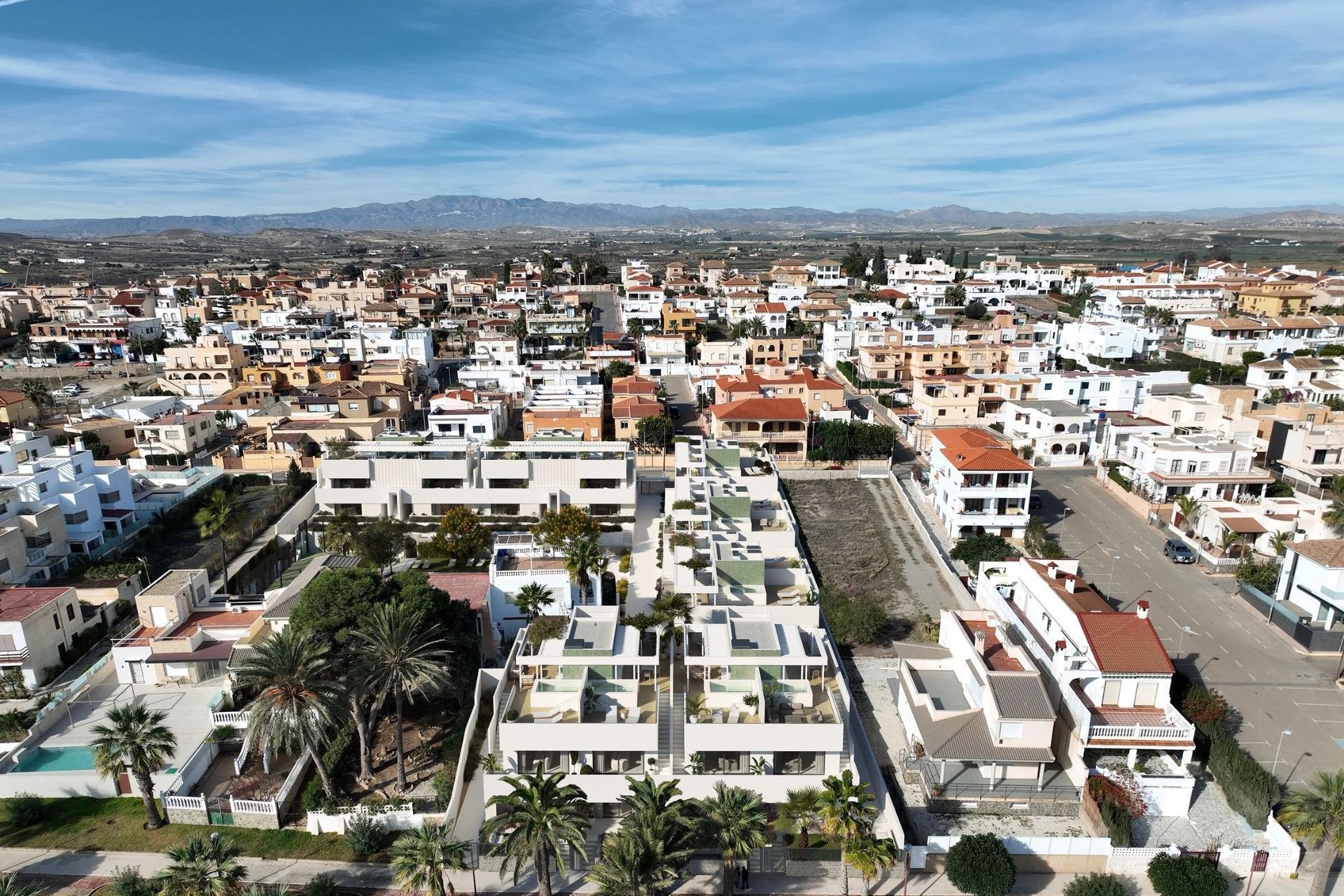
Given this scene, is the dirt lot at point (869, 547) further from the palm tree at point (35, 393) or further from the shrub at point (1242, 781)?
the palm tree at point (35, 393)

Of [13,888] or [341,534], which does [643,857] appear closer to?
[13,888]

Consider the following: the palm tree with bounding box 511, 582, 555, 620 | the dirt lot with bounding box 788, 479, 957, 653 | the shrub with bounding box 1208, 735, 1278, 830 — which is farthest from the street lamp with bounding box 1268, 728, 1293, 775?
the palm tree with bounding box 511, 582, 555, 620

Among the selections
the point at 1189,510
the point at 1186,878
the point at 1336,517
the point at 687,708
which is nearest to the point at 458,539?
the point at 687,708

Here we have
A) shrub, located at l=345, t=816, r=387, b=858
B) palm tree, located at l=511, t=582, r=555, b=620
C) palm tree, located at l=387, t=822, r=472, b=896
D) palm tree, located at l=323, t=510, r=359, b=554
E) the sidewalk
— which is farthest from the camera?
palm tree, located at l=323, t=510, r=359, b=554

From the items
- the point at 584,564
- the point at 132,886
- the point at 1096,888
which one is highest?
the point at 584,564

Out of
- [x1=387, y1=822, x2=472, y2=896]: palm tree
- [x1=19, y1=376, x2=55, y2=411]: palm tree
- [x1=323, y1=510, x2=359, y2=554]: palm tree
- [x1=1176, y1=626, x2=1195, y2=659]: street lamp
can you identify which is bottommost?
[x1=1176, y1=626, x2=1195, y2=659]: street lamp

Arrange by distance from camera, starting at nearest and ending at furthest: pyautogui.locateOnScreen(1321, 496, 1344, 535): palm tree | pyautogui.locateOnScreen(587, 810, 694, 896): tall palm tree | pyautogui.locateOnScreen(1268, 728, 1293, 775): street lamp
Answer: pyautogui.locateOnScreen(587, 810, 694, 896): tall palm tree
pyautogui.locateOnScreen(1268, 728, 1293, 775): street lamp
pyautogui.locateOnScreen(1321, 496, 1344, 535): palm tree

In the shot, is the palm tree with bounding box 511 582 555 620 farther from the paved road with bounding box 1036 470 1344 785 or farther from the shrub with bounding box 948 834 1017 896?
the paved road with bounding box 1036 470 1344 785
